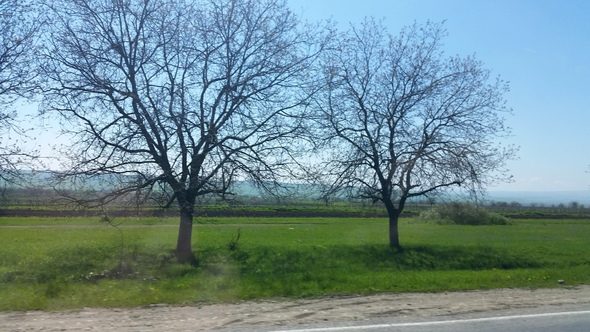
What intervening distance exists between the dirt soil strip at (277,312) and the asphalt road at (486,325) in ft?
1.80

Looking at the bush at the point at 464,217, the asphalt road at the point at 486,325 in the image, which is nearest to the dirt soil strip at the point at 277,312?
the asphalt road at the point at 486,325

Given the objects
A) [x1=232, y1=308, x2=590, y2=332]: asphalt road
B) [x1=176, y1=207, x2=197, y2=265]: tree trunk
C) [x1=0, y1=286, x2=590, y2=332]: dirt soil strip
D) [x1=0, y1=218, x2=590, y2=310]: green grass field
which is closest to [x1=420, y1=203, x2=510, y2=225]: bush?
[x1=0, y1=218, x2=590, y2=310]: green grass field

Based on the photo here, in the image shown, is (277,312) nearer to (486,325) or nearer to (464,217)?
(486,325)

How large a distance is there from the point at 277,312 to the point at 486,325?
11.1 ft

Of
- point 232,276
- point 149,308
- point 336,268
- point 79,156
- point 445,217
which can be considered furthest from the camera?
point 445,217

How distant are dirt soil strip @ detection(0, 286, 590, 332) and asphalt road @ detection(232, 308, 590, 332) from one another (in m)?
0.55

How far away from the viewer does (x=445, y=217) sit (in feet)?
176

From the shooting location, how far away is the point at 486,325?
939 cm

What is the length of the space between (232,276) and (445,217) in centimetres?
4090

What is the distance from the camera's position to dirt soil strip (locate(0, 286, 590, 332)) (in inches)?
369

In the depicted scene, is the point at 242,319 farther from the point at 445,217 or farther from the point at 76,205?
the point at 445,217

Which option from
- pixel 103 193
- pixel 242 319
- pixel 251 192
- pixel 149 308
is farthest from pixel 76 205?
pixel 242 319

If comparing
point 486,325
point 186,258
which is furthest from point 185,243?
point 486,325

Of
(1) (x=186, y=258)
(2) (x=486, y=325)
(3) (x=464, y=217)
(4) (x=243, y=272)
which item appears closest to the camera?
(2) (x=486, y=325)
